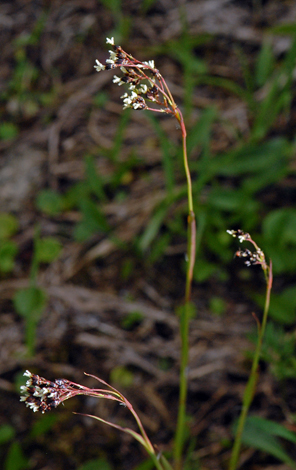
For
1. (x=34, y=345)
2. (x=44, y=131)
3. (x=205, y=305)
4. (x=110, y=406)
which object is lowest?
(x=110, y=406)

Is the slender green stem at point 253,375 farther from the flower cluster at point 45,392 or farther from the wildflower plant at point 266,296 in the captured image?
the flower cluster at point 45,392

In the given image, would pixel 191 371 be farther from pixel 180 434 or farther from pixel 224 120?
pixel 224 120

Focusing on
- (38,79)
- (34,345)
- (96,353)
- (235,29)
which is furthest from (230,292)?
(38,79)

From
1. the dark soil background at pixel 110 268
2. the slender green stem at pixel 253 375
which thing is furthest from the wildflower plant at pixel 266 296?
the dark soil background at pixel 110 268

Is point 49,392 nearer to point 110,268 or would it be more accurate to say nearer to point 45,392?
point 45,392

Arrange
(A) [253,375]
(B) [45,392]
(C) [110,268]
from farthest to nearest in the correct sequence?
1. (C) [110,268]
2. (A) [253,375]
3. (B) [45,392]

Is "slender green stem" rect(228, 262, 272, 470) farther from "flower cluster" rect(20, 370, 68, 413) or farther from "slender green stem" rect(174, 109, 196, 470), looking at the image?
"flower cluster" rect(20, 370, 68, 413)

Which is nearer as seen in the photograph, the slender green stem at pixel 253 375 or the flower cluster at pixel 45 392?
the flower cluster at pixel 45 392

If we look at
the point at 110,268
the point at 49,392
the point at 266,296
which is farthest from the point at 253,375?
the point at 110,268
